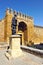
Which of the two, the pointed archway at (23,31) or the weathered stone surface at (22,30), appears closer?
the weathered stone surface at (22,30)

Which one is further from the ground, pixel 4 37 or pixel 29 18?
pixel 29 18

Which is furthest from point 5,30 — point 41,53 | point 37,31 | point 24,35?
point 41,53

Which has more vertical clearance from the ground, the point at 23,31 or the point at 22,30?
the point at 22,30

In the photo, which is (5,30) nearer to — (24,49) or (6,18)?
(6,18)

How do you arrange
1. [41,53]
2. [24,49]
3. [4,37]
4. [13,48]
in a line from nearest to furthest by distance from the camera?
1. [41,53]
2. [13,48]
3. [24,49]
4. [4,37]

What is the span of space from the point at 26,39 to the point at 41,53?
10845mm

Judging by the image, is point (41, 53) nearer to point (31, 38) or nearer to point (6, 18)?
point (6, 18)

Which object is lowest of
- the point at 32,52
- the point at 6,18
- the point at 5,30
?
the point at 32,52

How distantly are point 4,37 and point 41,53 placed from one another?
30.0ft

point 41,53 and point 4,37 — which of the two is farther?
point 4,37

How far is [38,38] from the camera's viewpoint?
18766 millimetres

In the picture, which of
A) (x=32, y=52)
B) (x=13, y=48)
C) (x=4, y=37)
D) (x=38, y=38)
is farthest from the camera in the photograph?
(x=38, y=38)

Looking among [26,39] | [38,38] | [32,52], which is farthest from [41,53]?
[38,38]

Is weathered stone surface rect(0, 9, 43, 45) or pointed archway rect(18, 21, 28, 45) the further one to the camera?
pointed archway rect(18, 21, 28, 45)
